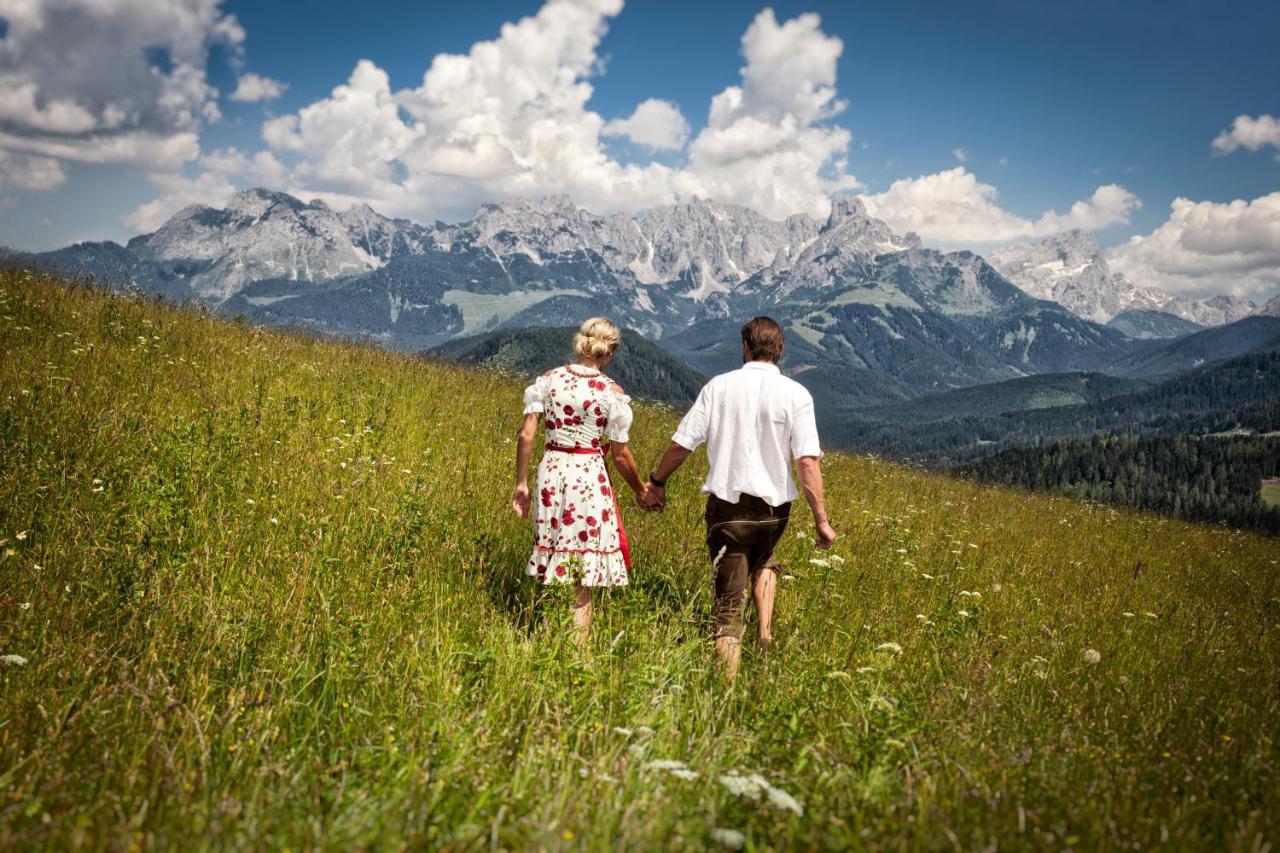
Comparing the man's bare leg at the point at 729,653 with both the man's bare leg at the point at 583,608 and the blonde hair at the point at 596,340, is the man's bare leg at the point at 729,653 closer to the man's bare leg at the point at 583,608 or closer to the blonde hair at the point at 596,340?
the man's bare leg at the point at 583,608

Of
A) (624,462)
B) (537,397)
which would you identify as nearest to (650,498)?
(624,462)

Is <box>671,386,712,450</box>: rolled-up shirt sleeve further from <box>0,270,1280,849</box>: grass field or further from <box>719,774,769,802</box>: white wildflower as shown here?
<box>719,774,769,802</box>: white wildflower

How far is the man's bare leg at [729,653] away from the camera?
14.8 ft

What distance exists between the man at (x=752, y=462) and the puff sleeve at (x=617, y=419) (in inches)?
14.5

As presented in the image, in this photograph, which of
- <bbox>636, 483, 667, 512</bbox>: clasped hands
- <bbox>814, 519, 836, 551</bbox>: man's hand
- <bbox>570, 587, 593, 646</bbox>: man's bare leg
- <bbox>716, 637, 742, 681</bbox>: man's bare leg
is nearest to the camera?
<bbox>716, 637, 742, 681</bbox>: man's bare leg

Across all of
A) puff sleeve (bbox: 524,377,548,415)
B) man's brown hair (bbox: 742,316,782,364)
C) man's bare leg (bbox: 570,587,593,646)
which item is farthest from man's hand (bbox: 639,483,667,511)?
man's brown hair (bbox: 742,316,782,364)

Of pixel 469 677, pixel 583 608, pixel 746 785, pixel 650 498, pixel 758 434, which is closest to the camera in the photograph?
pixel 746 785

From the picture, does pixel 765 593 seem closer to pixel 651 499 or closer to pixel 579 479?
pixel 651 499

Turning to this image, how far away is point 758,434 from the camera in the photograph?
519cm

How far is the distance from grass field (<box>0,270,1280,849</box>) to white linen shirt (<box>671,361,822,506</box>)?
1078 mm

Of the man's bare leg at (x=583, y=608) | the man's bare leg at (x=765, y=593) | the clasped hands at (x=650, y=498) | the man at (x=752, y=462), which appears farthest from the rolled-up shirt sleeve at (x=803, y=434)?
the man's bare leg at (x=583, y=608)

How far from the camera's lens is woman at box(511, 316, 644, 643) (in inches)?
199

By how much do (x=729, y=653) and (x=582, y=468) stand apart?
1652 mm

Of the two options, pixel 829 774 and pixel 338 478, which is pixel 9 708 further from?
pixel 338 478
